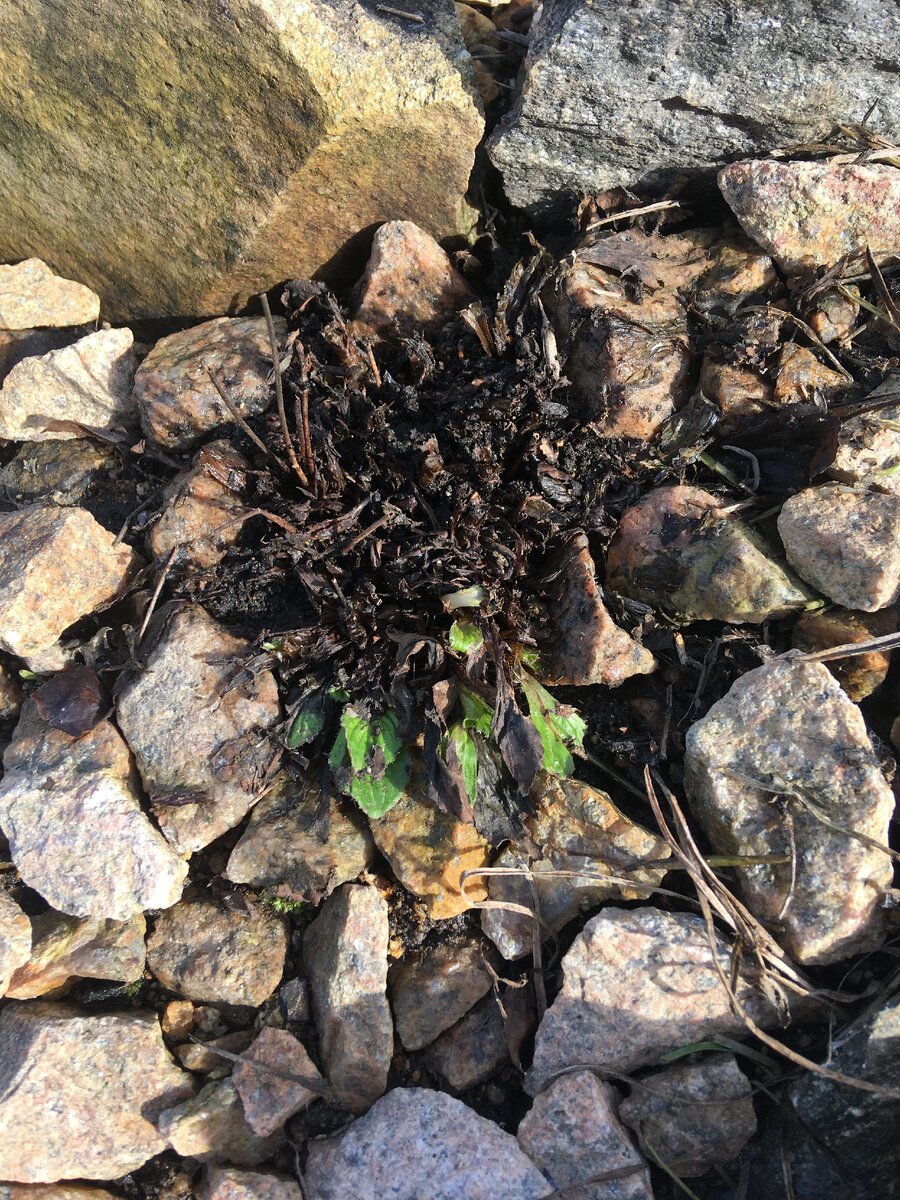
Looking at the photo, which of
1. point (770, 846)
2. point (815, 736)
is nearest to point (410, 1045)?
Result: point (770, 846)

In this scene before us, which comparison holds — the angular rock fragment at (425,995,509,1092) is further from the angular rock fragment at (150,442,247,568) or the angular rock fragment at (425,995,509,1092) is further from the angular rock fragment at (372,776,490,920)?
the angular rock fragment at (150,442,247,568)

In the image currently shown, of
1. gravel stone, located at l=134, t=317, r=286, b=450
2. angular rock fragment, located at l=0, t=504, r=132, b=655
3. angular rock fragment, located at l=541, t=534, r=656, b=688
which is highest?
gravel stone, located at l=134, t=317, r=286, b=450

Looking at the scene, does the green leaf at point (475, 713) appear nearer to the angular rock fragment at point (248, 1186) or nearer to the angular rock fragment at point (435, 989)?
the angular rock fragment at point (435, 989)

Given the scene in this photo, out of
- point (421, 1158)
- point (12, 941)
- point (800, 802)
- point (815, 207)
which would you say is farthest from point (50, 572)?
point (815, 207)

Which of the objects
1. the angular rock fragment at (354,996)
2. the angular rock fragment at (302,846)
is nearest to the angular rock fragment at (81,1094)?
the angular rock fragment at (354,996)

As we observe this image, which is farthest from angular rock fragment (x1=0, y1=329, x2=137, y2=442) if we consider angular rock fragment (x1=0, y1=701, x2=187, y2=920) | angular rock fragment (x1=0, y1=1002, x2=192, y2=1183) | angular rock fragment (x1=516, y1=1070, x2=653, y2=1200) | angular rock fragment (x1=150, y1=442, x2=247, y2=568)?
angular rock fragment (x1=516, y1=1070, x2=653, y2=1200)
